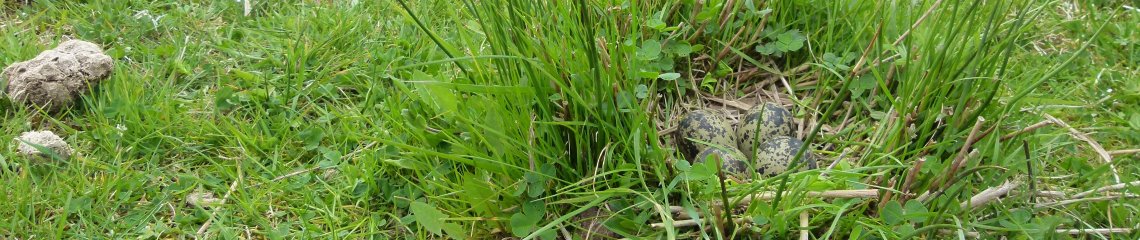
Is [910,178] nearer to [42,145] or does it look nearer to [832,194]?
[832,194]

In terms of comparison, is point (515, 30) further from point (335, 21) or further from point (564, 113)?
point (335, 21)

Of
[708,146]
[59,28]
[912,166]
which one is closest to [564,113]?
[708,146]

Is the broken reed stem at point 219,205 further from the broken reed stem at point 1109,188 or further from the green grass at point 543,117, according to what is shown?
the broken reed stem at point 1109,188

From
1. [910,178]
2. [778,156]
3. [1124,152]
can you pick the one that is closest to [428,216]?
[778,156]

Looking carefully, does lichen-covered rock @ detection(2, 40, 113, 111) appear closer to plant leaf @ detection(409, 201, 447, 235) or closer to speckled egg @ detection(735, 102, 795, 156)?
plant leaf @ detection(409, 201, 447, 235)

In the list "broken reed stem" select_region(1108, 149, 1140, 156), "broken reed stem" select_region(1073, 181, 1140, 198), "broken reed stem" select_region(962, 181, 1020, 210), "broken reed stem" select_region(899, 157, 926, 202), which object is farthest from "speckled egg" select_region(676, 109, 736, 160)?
"broken reed stem" select_region(1108, 149, 1140, 156)
